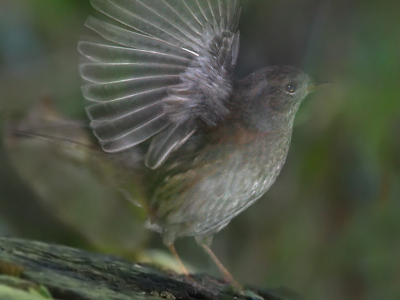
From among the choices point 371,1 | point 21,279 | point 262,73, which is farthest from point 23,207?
point 21,279

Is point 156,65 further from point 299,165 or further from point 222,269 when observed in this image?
point 299,165

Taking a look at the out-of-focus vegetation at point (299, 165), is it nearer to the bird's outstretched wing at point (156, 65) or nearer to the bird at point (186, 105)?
the bird at point (186, 105)

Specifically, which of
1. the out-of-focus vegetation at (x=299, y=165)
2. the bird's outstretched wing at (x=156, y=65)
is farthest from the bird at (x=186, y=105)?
the out-of-focus vegetation at (x=299, y=165)

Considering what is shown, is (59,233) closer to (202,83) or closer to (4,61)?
(4,61)

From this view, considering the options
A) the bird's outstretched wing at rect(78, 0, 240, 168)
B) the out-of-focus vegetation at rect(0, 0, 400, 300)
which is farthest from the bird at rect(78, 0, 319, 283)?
the out-of-focus vegetation at rect(0, 0, 400, 300)

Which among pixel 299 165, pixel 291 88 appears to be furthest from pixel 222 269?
pixel 299 165

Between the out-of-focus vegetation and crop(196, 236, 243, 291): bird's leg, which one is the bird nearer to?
crop(196, 236, 243, 291): bird's leg
